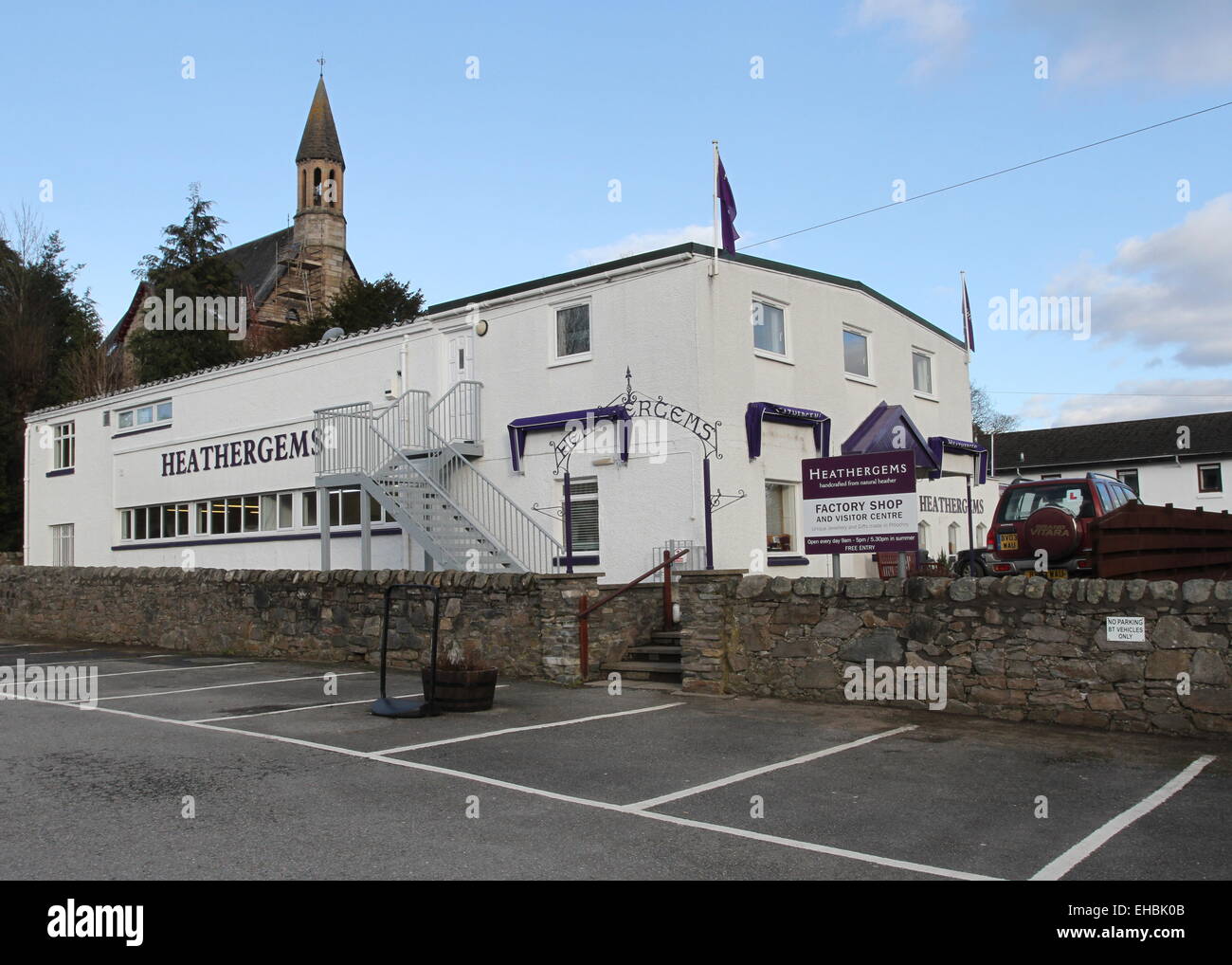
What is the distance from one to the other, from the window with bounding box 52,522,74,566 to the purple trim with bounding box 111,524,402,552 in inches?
118

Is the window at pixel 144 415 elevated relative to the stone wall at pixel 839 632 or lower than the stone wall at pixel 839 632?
elevated

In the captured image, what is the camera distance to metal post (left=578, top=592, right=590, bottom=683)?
1287cm

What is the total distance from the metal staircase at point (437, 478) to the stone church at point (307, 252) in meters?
42.4

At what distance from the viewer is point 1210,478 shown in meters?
46.9

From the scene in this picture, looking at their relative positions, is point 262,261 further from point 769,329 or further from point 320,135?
point 769,329

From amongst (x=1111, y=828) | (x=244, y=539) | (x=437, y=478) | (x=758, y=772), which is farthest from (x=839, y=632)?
(x=244, y=539)

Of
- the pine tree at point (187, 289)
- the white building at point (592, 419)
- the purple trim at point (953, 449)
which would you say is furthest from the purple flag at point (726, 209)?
the pine tree at point (187, 289)

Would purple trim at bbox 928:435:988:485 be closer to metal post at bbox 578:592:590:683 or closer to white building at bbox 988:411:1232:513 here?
metal post at bbox 578:592:590:683

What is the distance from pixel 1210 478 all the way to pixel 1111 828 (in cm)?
4744

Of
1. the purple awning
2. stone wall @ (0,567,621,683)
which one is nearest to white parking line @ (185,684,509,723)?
stone wall @ (0,567,621,683)

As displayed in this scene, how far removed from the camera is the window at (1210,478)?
4638 cm

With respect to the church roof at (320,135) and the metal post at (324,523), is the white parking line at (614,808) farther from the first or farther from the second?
the church roof at (320,135)

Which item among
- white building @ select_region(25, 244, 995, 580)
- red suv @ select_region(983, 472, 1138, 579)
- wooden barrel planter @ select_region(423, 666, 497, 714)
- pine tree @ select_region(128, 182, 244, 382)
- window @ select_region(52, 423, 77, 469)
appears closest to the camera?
wooden barrel planter @ select_region(423, 666, 497, 714)
